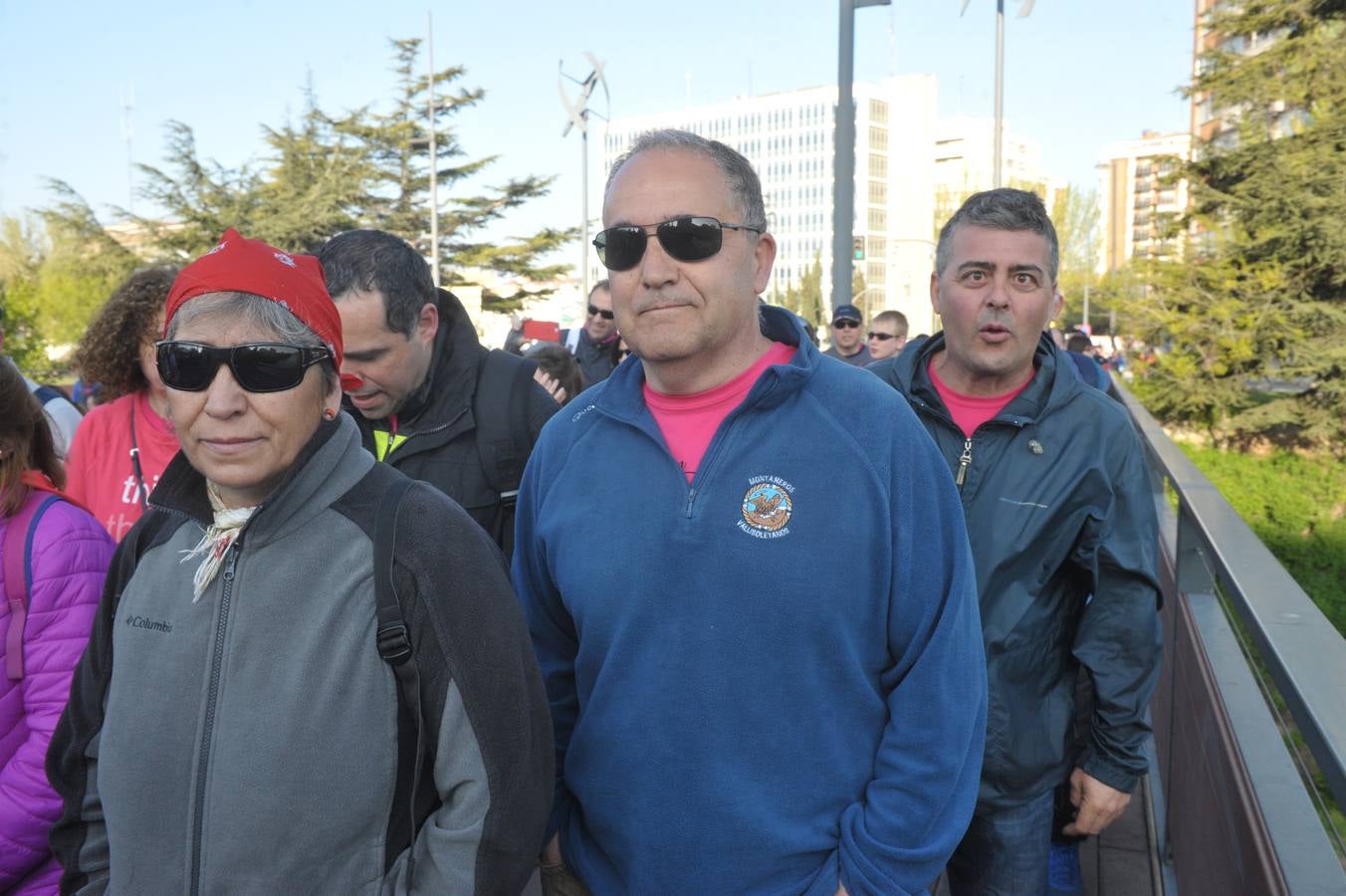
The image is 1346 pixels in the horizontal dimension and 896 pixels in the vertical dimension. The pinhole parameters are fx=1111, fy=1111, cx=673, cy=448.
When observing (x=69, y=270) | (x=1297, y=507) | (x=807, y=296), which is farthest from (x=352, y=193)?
(x=807, y=296)

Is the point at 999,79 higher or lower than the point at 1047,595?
higher

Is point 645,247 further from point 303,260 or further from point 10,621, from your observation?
point 10,621

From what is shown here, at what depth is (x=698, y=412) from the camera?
2193 millimetres

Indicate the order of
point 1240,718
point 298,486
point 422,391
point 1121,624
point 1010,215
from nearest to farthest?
point 298,486 → point 1240,718 → point 1121,624 → point 1010,215 → point 422,391

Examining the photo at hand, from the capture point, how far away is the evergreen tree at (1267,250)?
24.8 m

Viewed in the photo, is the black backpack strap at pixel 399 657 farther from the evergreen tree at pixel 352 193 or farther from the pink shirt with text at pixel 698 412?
the evergreen tree at pixel 352 193

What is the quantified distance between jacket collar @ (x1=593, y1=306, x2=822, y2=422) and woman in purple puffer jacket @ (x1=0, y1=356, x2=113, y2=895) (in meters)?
1.17

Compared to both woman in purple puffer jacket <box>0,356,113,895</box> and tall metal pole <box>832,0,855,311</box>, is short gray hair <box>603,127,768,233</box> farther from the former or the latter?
tall metal pole <box>832,0,855,311</box>

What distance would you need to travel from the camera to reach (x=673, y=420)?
86.8 inches

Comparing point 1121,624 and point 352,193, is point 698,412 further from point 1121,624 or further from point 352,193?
point 352,193

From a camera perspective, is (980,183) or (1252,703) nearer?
(1252,703)

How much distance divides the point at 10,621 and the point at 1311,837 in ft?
8.07

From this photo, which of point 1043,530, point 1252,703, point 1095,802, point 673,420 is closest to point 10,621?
point 673,420

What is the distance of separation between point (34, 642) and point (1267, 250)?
28.9 meters
